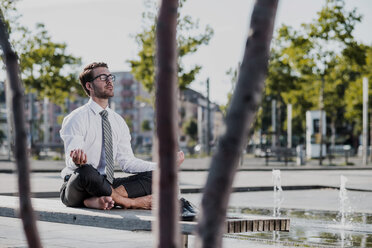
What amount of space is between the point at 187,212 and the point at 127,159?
1.06 m

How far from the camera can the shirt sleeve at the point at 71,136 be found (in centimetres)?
548

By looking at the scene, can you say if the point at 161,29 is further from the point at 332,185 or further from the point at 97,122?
the point at 332,185

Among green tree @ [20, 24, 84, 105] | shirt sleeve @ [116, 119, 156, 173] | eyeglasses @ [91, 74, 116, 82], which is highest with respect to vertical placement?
green tree @ [20, 24, 84, 105]

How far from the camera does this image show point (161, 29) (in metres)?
1.66

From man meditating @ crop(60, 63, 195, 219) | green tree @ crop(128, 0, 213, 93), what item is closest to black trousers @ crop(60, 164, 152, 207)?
man meditating @ crop(60, 63, 195, 219)

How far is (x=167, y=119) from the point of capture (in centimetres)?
165

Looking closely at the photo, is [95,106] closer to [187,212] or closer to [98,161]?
[98,161]

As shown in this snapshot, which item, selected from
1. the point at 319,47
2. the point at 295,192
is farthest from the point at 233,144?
the point at 319,47

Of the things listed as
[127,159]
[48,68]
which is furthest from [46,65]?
[127,159]

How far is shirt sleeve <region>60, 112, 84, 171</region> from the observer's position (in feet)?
18.0

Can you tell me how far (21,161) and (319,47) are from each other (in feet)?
107

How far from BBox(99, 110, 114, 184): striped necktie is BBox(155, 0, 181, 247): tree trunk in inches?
157

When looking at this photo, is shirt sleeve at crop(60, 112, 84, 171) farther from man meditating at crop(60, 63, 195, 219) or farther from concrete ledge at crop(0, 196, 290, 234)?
concrete ledge at crop(0, 196, 290, 234)

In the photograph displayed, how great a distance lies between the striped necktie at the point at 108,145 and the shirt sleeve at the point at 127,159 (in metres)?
0.18
